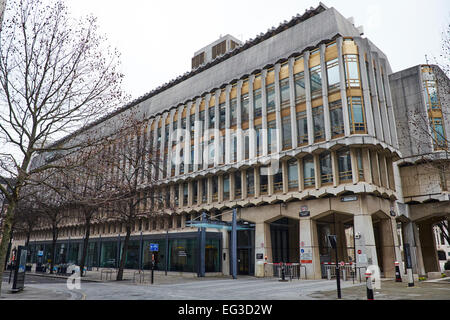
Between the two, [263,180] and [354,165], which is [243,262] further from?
[354,165]

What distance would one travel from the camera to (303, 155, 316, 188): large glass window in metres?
30.5

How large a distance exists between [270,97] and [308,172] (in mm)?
8933

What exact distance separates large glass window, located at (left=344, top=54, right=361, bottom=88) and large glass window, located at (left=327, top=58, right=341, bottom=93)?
0.77 meters

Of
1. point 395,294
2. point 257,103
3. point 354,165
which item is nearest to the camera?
point 395,294

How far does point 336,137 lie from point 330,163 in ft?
7.59

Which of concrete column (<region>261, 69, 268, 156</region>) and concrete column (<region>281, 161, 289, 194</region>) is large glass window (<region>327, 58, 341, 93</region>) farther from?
concrete column (<region>281, 161, 289, 194</region>)

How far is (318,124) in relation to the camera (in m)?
30.5

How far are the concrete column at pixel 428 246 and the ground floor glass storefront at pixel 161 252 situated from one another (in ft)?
76.2

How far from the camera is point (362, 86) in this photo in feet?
96.0

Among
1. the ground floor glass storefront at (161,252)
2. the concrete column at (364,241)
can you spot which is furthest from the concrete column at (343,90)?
the ground floor glass storefront at (161,252)

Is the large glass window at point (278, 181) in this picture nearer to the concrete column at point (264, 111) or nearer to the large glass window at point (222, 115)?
the concrete column at point (264, 111)

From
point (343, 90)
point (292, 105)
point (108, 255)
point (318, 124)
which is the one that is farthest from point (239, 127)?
point (108, 255)
